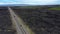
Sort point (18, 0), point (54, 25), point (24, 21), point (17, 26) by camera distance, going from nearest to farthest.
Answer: point (18, 0), point (17, 26), point (24, 21), point (54, 25)

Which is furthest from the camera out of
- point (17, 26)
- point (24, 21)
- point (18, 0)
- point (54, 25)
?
point (54, 25)

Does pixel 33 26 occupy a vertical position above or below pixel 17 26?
below

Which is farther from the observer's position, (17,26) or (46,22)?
(46,22)

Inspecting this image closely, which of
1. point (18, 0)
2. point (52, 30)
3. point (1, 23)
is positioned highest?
point (18, 0)

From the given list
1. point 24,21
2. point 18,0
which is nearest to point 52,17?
point 24,21

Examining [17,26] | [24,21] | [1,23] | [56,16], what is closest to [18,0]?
[17,26]

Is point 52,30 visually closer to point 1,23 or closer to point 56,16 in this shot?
point 56,16
